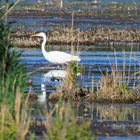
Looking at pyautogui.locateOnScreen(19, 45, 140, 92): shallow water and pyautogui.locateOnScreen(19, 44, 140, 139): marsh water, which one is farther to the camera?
pyautogui.locateOnScreen(19, 45, 140, 92): shallow water

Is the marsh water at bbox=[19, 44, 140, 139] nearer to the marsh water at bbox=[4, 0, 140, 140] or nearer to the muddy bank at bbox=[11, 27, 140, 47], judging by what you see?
the marsh water at bbox=[4, 0, 140, 140]

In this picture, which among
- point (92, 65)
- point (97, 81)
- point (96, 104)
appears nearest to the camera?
point (96, 104)

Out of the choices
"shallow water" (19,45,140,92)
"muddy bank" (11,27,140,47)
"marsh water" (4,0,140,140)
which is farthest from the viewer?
"muddy bank" (11,27,140,47)

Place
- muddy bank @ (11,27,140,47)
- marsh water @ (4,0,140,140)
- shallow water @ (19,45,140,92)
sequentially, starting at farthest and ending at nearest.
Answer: muddy bank @ (11,27,140,47)
shallow water @ (19,45,140,92)
marsh water @ (4,0,140,140)

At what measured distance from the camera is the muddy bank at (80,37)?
3719cm

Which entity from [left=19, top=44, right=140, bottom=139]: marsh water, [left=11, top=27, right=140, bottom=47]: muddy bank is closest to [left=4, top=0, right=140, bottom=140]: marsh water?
[left=19, top=44, right=140, bottom=139]: marsh water

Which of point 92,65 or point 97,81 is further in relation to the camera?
point 92,65

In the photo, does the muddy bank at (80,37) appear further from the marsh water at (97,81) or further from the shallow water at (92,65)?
the shallow water at (92,65)

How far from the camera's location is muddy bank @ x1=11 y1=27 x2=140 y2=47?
37188 millimetres

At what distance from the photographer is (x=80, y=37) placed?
3947 centimetres

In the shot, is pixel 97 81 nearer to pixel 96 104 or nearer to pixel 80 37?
pixel 96 104

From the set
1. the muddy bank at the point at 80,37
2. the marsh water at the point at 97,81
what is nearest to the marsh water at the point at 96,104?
the marsh water at the point at 97,81

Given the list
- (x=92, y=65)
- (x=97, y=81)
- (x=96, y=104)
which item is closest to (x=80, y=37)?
(x=92, y=65)

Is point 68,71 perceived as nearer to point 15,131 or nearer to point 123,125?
point 123,125
